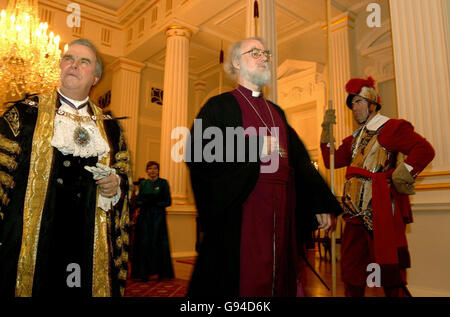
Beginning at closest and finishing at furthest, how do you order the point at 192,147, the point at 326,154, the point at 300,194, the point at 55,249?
1. the point at 55,249
2. the point at 192,147
3. the point at 300,194
4. the point at 326,154

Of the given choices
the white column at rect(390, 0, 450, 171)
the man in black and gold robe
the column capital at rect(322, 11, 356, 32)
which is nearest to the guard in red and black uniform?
the white column at rect(390, 0, 450, 171)

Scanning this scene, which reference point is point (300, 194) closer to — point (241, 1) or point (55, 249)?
point (55, 249)

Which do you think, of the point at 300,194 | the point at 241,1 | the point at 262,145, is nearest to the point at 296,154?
the point at 300,194

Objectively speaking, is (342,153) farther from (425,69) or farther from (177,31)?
(177,31)

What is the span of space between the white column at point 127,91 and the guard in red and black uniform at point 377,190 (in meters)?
8.59

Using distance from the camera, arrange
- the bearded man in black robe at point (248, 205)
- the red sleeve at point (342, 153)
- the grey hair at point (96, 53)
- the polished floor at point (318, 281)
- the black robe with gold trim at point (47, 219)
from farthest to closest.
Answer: the polished floor at point (318, 281) → the red sleeve at point (342, 153) → the grey hair at point (96, 53) → the bearded man in black robe at point (248, 205) → the black robe with gold trim at point (47, 219)

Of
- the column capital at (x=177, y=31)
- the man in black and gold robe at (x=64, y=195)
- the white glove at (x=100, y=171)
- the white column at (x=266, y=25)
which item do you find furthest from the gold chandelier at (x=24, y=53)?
the white glove at (x=100, y=171)

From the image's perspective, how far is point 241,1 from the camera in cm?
796

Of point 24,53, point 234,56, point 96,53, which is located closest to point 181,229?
point 24,53

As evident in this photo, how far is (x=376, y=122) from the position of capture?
2.86 meters

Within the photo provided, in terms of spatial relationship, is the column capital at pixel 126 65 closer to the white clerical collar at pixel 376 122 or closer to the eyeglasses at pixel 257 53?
the white clerical collar at pixel 376 122

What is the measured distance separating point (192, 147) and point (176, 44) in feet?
23.9

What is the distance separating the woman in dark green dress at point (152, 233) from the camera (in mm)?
5004

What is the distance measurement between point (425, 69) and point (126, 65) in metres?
9.35
